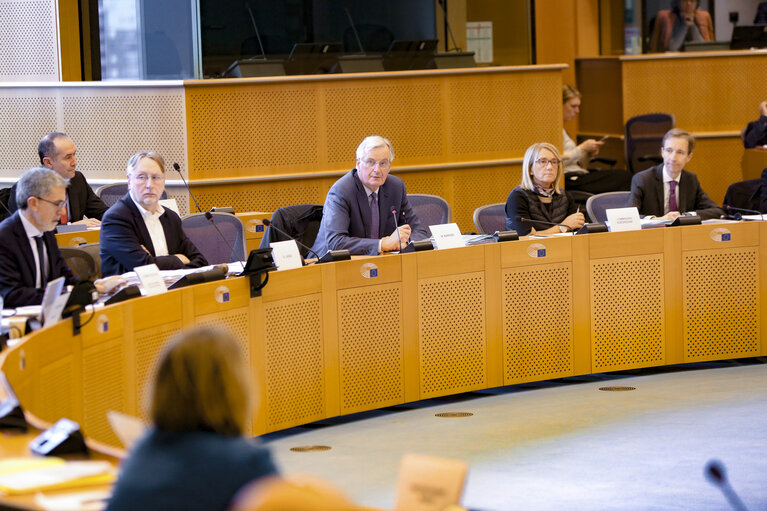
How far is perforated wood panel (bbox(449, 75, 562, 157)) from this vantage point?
902cm

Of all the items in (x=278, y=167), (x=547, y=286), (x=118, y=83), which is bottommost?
(x=547, y=286)

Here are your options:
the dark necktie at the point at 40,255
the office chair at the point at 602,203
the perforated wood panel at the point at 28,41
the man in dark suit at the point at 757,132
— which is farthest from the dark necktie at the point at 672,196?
the perforated wood panel at the point at 28,41

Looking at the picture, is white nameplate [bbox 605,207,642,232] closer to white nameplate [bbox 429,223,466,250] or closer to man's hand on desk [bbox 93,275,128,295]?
white nameplate [bbox 429,223,466,250]

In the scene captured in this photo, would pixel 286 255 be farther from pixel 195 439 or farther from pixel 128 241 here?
pixel 195 439

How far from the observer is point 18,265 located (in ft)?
14.4

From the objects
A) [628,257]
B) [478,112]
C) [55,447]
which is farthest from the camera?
[478,112]

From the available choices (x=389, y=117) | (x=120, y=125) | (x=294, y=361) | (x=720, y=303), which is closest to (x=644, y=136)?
(x=389, y=117)

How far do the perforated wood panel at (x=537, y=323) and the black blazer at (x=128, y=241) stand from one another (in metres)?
1.60

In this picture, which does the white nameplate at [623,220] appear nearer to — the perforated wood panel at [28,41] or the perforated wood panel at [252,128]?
the perforated wood panel at [252,128]

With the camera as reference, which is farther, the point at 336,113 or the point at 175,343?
the point at 336,113

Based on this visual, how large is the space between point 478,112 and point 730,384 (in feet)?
13.4

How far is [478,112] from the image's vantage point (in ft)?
29.8

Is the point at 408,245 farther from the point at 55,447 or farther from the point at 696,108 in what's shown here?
the point at 696,108

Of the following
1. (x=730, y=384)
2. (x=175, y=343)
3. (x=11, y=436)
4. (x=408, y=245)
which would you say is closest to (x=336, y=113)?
(x=408, y=245)
